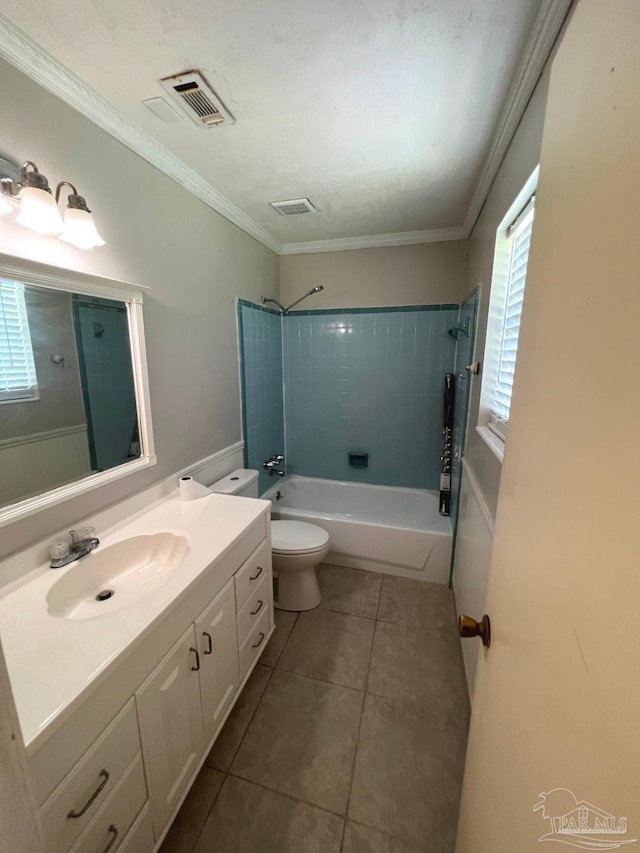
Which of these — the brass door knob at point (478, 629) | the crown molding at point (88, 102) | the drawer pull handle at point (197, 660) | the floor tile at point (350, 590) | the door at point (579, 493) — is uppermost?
the crown molding at point (88, 102)

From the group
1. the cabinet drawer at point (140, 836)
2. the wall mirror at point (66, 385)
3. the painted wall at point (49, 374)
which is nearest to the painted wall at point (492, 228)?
the cabinet drawer at point (140, 836)

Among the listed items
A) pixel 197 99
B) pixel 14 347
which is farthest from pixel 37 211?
pixel 197 99

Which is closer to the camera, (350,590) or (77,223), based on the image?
(77,223)

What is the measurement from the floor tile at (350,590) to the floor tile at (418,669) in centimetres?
17

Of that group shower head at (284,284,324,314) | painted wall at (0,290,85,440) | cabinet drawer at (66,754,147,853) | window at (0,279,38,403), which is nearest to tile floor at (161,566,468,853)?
cabinet drawer at (66,754,147,853)

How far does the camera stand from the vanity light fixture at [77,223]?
3.52 feet

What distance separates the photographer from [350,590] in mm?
2211

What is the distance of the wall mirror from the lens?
1042 millimetres

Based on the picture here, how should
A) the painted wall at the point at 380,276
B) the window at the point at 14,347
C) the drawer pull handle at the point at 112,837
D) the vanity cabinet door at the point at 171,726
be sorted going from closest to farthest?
the drawer pull handle at the point at 112,837 < the vanity cabinet door at the point at 171,726 < the window at the point at 14,347 < the painted wall at the point at 380,276

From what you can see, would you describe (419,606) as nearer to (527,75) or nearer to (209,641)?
(209,641)

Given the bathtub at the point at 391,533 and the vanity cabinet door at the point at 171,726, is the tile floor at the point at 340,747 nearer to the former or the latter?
the vanity cabinet door at the point at 171,726

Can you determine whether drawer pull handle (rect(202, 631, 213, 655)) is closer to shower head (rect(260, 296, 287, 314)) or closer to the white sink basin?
the white sink basin

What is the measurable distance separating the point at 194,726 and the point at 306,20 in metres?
2.18

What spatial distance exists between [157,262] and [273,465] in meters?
1.69
